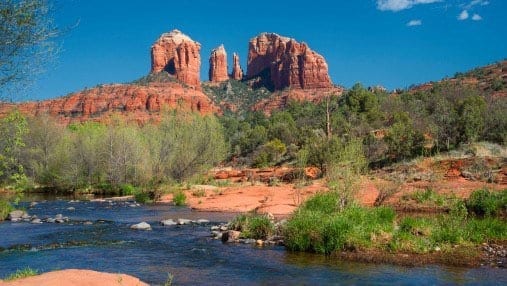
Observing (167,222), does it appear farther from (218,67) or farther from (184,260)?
(218,67)

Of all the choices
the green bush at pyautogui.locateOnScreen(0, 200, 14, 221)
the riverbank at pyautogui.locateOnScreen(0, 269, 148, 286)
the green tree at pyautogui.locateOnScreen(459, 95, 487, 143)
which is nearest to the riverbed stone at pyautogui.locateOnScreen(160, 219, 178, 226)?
the green bush at pyautogui.locateOnScreen(0, 200, 14, 221)

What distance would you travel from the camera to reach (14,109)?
11211 millimetres

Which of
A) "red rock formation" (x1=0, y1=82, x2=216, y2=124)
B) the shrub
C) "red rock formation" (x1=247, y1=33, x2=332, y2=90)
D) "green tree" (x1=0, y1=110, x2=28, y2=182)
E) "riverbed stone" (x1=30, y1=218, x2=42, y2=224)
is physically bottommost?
"riverbed stone" (x1=30, y1=218, x2=42, y2=224)

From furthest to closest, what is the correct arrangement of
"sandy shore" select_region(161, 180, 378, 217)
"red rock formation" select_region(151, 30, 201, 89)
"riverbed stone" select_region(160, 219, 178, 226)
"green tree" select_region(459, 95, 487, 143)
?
"red rock formation" select_region(151, 30, 201, 89) → "green tree" select_region(459, 95, 487, 143) → "sandy shore" select_region(161, 180, 378, 217) → "riverbed stone" select_region(160, 219, 178, 226)

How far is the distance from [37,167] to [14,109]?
39.0 metres

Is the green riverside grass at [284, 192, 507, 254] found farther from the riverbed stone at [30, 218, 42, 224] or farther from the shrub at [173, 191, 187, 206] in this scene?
the shrub at [173, 191, 187, 206]

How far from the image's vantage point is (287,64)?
529 feet

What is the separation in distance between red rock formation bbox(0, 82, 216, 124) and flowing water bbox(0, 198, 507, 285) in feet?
333

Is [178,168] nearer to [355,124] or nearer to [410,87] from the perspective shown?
[355,124]

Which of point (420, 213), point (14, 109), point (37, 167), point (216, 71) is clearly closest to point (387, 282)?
point (14, 109)

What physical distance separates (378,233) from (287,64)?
14934cm

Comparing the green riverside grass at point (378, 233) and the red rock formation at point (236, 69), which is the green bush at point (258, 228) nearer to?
the green riverside grass at point (378, 233)

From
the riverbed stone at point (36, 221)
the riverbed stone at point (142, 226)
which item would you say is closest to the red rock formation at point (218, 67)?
the riverbed stone at point (36, 221)

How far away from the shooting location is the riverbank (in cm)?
962
